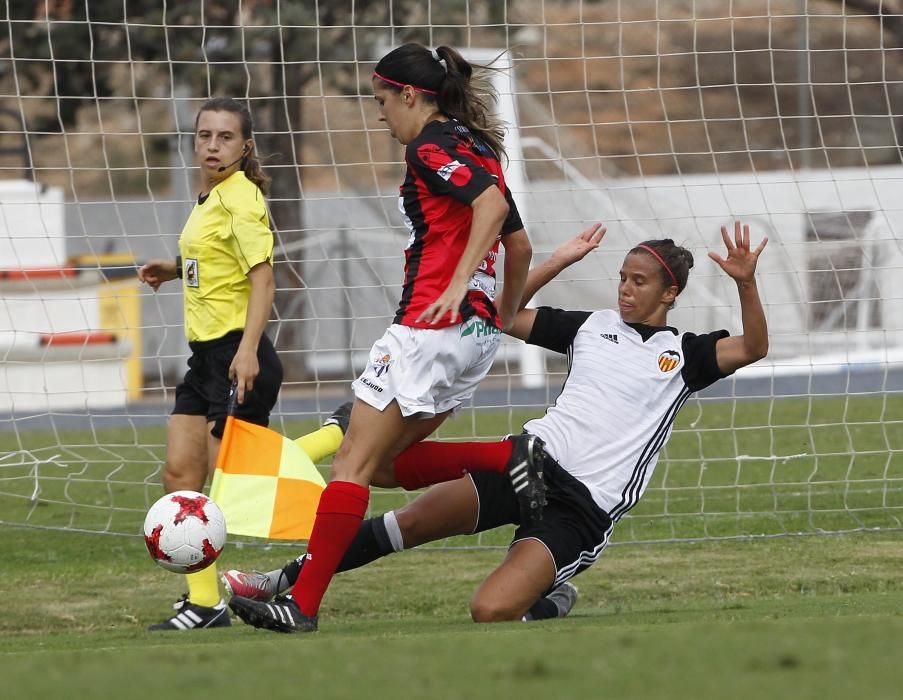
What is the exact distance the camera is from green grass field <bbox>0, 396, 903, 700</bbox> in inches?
118

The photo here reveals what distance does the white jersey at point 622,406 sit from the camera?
5113mm

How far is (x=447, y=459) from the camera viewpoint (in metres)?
4.89

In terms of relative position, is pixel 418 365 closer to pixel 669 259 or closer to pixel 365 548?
pixel 365 548

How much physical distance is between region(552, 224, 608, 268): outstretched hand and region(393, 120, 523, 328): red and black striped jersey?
27.5 inches

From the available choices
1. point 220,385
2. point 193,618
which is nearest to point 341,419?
point 220,385

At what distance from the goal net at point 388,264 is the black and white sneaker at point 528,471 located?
57.1 inches

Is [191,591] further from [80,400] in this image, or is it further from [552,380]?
[80,400]

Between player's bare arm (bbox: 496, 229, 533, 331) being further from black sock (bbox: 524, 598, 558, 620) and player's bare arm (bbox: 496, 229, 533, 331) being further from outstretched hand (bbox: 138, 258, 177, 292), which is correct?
outstretched hand (bbox: 138, 258, 177, 292)

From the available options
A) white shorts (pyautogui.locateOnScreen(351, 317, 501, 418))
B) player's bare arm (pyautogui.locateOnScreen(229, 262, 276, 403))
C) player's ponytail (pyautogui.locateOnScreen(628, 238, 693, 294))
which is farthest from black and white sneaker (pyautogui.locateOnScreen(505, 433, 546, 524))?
player's bare arm (pyautogui.locateOnScreen(229, 262, 276, 403))

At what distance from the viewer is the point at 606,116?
4622 centimetres

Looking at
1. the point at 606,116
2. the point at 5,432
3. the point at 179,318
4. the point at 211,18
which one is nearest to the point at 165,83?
the point at 179,318

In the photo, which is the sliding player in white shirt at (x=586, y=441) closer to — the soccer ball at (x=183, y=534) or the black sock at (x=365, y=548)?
the black sock at (x=365, y=548)

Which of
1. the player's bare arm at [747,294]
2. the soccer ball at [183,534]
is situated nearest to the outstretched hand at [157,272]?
the soccer ball at [183,534]

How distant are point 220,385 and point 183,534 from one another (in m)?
0.75
